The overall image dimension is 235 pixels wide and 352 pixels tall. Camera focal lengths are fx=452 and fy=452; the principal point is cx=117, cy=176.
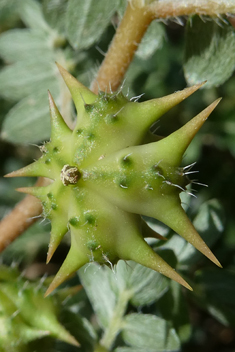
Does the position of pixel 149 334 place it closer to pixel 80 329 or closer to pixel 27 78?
pixel 80 329

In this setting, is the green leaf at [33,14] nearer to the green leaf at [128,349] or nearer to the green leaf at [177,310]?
the green leaf at [177,310]

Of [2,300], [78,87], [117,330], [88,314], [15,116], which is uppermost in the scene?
[78,87]

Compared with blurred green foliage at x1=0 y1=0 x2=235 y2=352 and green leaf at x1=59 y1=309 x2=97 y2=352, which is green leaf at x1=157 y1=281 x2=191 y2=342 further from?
green leaf at x1=59 y1=309 x2=97 y2=352

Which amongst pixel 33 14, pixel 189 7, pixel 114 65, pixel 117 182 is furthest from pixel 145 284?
pixel 33 14

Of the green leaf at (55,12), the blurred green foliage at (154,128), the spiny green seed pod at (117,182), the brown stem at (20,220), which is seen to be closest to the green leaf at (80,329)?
the blurred green foliage at (154,128)

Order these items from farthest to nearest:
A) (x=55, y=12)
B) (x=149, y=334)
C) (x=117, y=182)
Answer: (x=55, y=12) → (x=149, y=334) → (x=117, y=182)

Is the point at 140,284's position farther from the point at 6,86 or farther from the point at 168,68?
the point at 168,68

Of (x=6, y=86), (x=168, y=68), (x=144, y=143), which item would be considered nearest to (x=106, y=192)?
(x=144, y=143)
